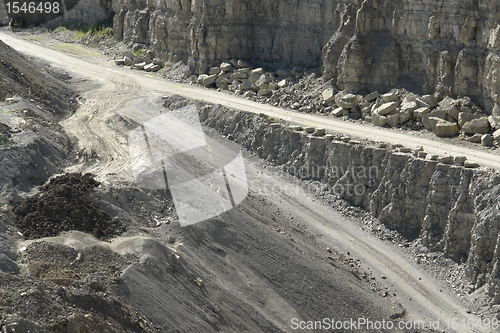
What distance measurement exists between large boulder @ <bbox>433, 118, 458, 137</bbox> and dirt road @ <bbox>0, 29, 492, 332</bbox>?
0.82m

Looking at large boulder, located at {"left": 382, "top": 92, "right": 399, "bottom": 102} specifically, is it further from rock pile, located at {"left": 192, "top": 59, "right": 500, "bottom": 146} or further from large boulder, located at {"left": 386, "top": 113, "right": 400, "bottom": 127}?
large boulder, located at {"left": 386, "top": 113, "right": 400, "bottom": 127}

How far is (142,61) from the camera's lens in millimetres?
46344

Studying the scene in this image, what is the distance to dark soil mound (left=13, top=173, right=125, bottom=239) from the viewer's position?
1936 centimetres

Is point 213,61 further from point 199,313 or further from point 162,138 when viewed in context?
point 199,313

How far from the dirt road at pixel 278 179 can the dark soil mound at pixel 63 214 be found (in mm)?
2639

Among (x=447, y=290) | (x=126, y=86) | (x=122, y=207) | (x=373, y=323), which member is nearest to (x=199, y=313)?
(x=122, y=207)

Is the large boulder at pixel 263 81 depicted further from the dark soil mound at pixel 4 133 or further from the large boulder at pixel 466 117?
the dark soil mound at pixel 4 133

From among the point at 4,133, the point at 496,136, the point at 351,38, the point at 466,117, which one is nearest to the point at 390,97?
the point at 466,117

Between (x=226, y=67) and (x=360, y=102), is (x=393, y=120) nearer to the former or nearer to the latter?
(x=360, y=102)

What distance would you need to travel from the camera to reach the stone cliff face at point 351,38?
2959cm

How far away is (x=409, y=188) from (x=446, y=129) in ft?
15.3

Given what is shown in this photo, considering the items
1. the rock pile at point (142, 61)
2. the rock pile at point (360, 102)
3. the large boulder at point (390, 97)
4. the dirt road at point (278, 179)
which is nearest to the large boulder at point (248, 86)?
the rock pile at point (360, 102)

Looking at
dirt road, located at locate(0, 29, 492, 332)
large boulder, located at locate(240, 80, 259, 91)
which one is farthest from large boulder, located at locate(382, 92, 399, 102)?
large boulder, located at locate(240, 80, 259, 91)

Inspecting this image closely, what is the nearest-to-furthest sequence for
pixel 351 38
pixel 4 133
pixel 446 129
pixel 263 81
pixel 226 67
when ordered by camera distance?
pixel 4 133
pixel 446 129
pixel 351 38
pixel 263 81
pixel 226 67
